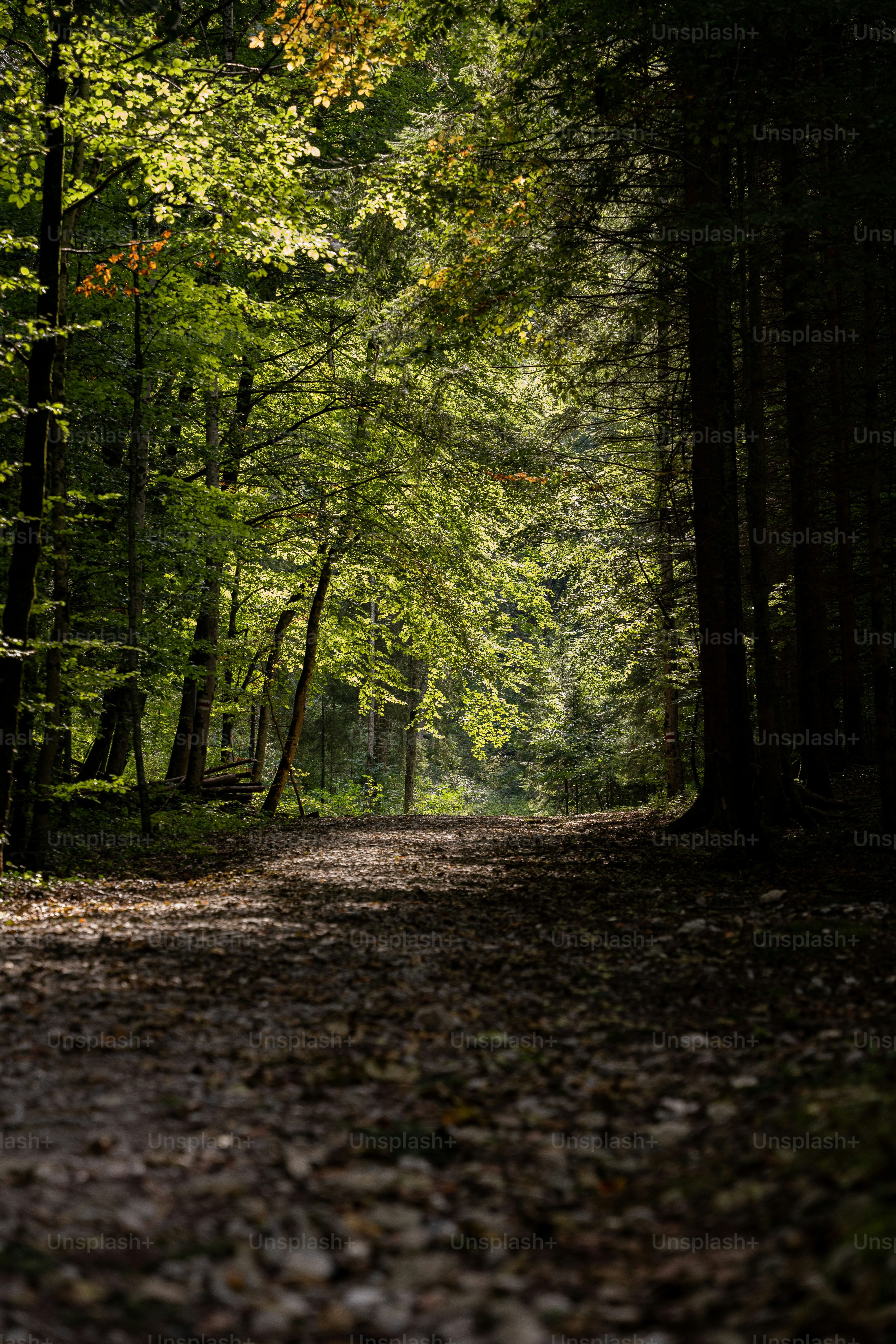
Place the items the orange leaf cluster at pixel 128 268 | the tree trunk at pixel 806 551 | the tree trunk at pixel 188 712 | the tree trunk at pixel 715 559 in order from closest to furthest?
1. the tree trunk at pixel 715 559
2. the orange leaf cluster at pixel 128 268
3. the tree trunk at pixel 806 551
4. the tree trunk at pixel 188 712

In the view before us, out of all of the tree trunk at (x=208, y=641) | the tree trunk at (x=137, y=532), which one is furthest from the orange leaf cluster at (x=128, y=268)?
the tree trunk at (x=208, y=641)

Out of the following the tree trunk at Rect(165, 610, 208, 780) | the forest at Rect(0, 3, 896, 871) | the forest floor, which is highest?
the forest at Rect(0, 3, 896, 871)

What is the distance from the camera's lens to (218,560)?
15008 millimetres

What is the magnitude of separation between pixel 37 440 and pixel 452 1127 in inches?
332

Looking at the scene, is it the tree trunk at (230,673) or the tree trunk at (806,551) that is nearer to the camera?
the tree trunk at (806,551)

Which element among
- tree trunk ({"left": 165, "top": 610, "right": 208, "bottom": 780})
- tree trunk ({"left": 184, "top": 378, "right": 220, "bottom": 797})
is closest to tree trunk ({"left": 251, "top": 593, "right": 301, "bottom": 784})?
tree trunk ({"left": 165, "top": 610, "right": 208, "bottom": 780})

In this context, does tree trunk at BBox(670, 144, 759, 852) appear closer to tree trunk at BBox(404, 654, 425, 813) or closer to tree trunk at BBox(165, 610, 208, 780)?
tree trunk at BBox(165, 610, 208, 780)

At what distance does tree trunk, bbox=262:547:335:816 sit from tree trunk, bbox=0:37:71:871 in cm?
878

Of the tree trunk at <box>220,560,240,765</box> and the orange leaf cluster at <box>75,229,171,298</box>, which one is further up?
the orange leaf cluster at <box>75,229,171,298</box>

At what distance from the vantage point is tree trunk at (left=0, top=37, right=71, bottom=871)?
911 centimetres

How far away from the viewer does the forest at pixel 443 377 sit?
→ 9.45 meters

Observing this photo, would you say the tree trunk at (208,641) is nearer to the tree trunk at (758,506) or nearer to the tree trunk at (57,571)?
the tree trunk at (57,571)

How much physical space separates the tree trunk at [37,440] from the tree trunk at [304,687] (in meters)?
8.78

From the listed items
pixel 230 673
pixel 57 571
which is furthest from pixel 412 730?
pixel 57 571
